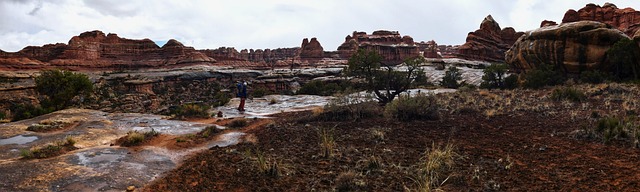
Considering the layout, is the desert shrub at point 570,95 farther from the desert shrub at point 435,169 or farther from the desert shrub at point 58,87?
the desert shrub at point 58,87

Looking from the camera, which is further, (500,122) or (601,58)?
(601,58)

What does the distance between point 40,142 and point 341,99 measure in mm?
10740

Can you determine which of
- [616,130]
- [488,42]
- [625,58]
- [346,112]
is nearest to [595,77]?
[625,58]

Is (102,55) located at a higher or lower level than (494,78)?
higher

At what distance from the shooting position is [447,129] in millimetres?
12016

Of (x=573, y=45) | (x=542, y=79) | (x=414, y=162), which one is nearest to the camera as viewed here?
(x=414, y=162)

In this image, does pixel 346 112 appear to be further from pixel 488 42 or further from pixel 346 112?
pixel 488 42

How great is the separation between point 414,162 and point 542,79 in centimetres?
2847

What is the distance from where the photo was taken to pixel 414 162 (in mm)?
Answer: 7891

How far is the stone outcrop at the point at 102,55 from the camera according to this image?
242 feet

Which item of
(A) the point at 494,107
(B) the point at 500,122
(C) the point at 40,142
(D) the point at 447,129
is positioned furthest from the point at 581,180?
(C) the point at 40,142

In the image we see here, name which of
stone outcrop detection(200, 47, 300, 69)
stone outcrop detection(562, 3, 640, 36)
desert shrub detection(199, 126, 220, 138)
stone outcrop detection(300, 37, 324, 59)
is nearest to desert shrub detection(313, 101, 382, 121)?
desert shrub detection(199, 126, 220, 138)

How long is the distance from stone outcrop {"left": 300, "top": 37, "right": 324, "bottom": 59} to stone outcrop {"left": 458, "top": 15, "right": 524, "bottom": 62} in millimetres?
39494

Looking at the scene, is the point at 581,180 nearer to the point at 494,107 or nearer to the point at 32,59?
the point at 494,107
